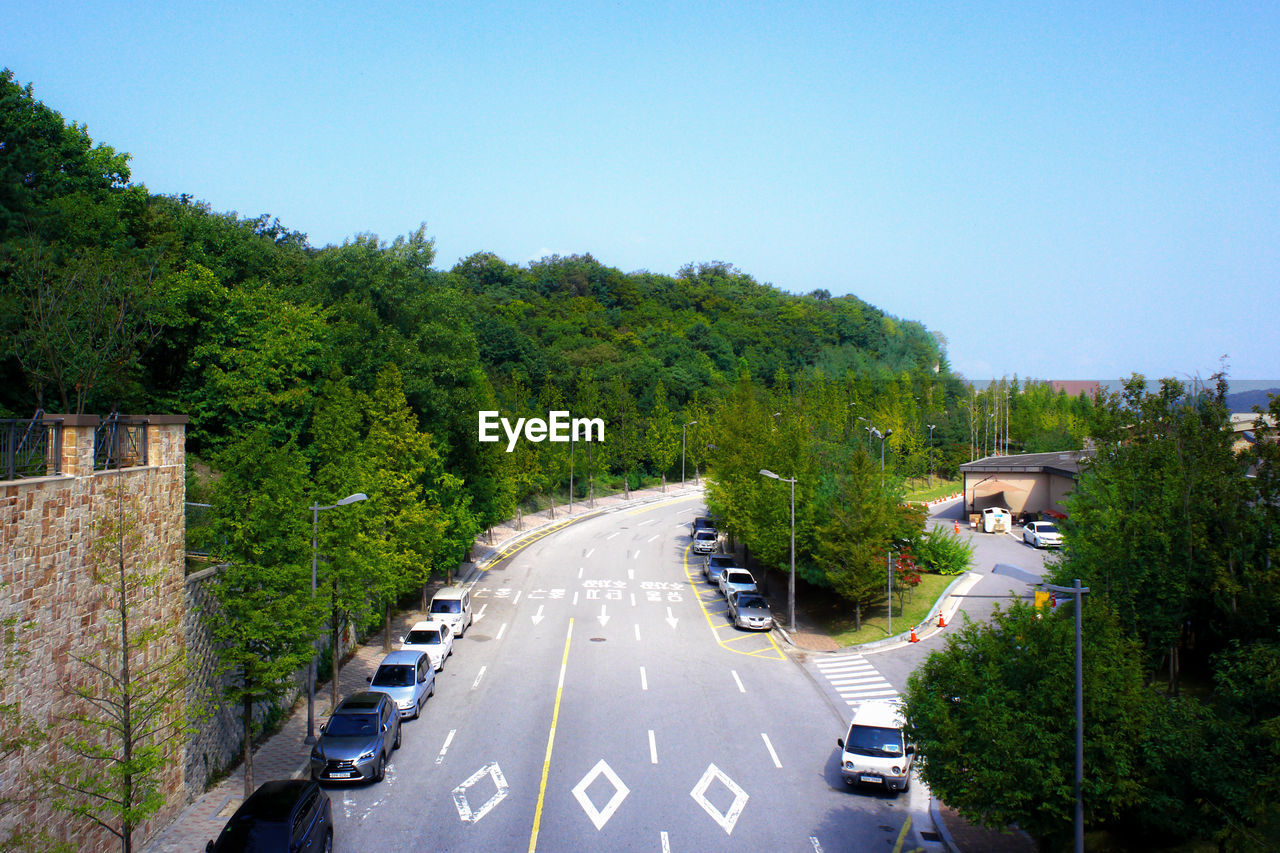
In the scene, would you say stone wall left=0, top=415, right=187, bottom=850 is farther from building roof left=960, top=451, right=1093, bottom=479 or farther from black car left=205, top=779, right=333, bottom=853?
building roof left=960, top=451, right=1093, bottom=479

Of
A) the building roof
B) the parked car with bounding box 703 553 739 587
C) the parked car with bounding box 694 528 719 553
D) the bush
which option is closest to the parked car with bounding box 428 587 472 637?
the parked car with bounding box 703 553 739 587

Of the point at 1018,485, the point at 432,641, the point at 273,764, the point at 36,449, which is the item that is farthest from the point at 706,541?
the point at 36,449

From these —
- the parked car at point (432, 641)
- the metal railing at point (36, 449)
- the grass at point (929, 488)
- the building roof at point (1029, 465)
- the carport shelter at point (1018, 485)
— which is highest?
the metal railing at point (36, 449)

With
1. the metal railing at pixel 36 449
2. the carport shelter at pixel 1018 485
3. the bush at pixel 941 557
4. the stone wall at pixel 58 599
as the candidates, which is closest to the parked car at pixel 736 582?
Result: the bush at pixel 941 557

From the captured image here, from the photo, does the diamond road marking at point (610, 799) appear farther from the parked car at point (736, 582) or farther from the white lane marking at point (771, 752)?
the parked car at point (736, 582)

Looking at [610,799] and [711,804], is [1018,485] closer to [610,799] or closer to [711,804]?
[711,804]

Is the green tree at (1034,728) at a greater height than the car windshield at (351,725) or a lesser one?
greater
